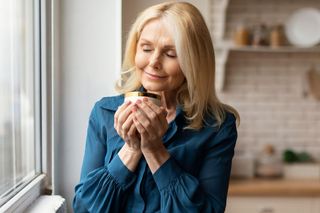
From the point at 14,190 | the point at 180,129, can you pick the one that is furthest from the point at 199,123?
the point at 14,190

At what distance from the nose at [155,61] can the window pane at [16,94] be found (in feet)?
1.64

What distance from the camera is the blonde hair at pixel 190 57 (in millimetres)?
1154

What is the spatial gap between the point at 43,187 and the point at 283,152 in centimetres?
190

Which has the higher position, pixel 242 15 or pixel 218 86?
pixel 242 15

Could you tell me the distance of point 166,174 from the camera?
113 centimetres

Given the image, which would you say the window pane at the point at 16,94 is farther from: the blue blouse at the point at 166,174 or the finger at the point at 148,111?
the finger at the point at 148,111

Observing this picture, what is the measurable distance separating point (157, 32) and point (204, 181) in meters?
0.38

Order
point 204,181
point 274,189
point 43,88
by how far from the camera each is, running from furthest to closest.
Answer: point 274,189 < point 43,88 < point 204,181

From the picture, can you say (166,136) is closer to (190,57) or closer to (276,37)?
(190,57)

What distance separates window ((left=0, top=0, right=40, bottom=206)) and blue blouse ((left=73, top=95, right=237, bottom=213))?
33 cm

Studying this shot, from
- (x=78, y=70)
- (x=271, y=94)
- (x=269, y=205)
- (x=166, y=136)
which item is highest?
(x=78, y=70)

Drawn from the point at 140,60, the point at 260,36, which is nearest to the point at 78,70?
the point at 140,60

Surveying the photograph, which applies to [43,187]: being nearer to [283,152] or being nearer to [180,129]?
[180,129]

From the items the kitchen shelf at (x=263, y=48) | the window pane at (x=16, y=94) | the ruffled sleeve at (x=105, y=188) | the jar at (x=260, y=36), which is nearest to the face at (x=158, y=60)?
the ruffled sleeve at (x=105, y=188)
